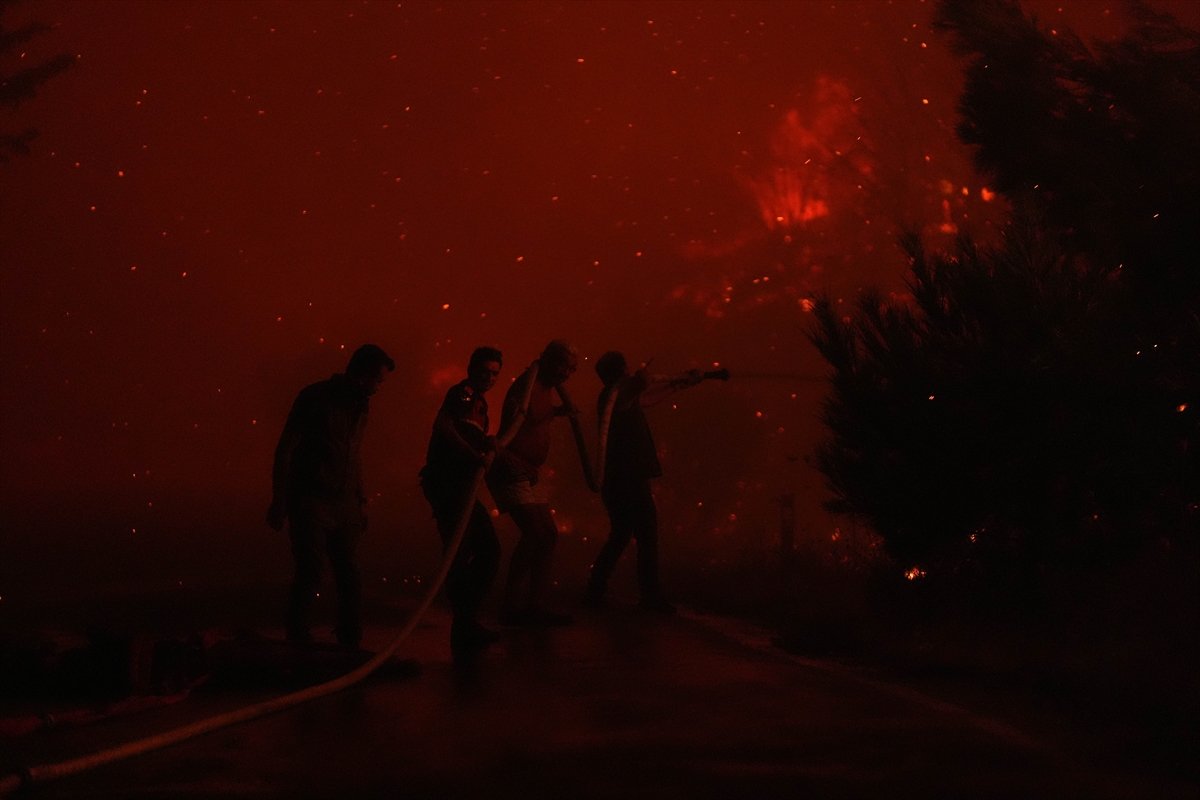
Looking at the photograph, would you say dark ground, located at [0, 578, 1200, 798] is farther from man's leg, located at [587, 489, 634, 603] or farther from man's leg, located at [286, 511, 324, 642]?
man's leg, located at [587, 489, 634, 603]

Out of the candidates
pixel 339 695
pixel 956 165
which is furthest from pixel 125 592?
pixel 956 165

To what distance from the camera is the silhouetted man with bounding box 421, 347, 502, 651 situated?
29.6ft

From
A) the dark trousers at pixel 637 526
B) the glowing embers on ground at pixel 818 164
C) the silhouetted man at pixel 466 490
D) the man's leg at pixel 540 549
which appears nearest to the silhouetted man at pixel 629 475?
the dark trousers at pixel 637 526

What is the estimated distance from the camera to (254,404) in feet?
199

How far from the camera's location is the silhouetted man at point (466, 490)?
29.6 feet

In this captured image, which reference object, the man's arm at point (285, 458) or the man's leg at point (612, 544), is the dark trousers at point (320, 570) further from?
the man's leg at point (612, 544)

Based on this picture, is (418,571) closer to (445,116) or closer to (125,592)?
(125,592)

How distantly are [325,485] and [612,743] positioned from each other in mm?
3094

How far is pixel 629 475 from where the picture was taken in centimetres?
1135

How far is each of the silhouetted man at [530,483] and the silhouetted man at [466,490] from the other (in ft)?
1.91

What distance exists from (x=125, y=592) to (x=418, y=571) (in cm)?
418

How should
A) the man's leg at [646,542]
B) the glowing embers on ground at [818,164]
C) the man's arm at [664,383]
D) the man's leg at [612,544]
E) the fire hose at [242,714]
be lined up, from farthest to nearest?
the glowing embers on ground at [818,164] → the man's arm at [664,383] → the man's leg at [612,544] → the man's leg at [646,542] → the fire hose at [242,714]

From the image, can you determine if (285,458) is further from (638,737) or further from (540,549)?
(638,737)

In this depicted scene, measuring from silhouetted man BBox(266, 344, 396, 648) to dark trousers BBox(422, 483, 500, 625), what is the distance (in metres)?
0.58
